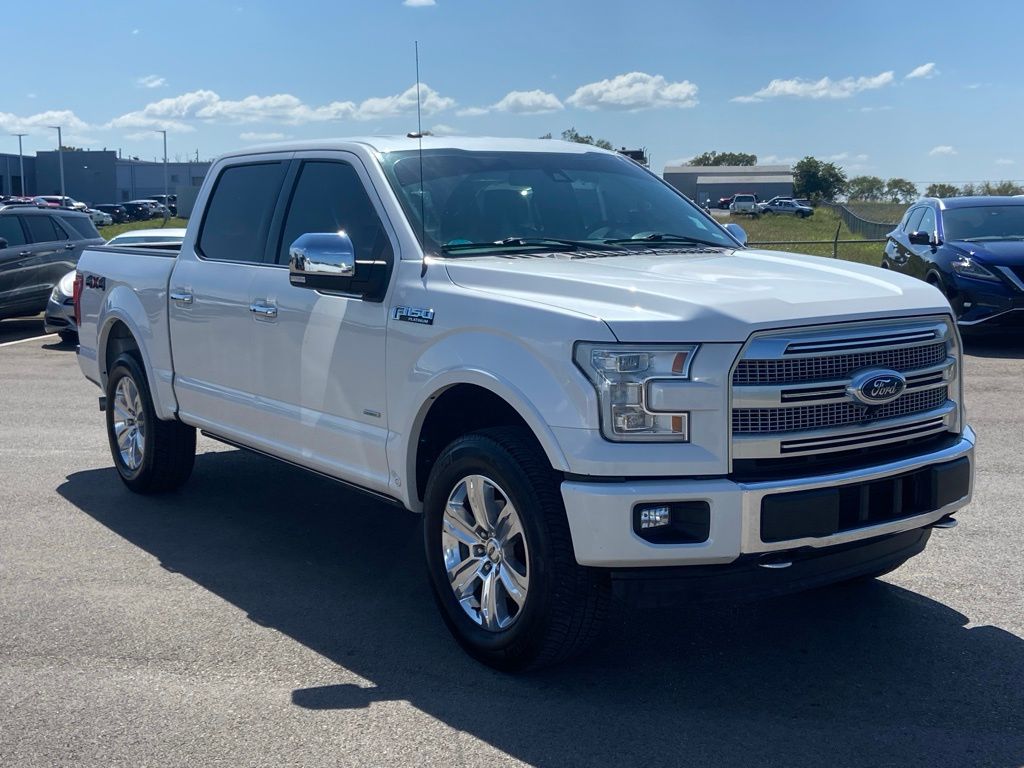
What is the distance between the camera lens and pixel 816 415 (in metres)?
4.09

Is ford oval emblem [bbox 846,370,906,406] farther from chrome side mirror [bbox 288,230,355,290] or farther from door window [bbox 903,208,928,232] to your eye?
door window [bbox 903,208,928,232]

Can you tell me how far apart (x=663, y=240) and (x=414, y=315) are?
4.72 feet

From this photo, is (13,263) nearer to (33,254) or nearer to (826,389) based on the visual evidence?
(33,254)

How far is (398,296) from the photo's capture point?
498 cm

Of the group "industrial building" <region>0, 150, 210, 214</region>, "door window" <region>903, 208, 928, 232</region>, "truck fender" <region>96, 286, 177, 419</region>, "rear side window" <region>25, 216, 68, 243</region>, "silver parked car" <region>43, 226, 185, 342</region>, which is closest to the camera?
"truck fender" <region>96, 286, 177, 419</region>

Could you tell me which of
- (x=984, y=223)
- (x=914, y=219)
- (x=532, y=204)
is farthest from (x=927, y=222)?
(x=532, y=204)

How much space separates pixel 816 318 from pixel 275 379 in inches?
110

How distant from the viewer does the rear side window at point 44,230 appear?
56.3ft

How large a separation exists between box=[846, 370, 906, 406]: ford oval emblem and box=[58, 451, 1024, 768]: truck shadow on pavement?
41.7 inches

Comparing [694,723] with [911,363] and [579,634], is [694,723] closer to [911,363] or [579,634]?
[579,634]

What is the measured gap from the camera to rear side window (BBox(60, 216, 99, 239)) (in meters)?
17.7

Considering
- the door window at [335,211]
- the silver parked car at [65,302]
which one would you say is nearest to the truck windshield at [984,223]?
the silver parked car at [65,302]

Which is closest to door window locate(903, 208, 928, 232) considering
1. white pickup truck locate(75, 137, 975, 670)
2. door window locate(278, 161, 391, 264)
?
white pickup truck locate(75, 137, 975, 670)

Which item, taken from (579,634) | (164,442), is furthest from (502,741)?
(164,442)
